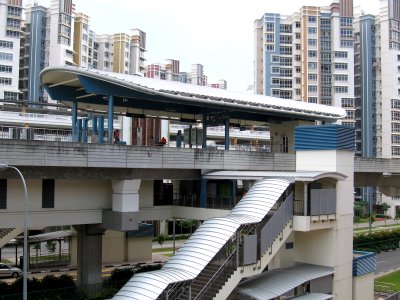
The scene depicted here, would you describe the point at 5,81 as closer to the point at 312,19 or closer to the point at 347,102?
the point at 312,19

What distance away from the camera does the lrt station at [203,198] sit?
71.8ft

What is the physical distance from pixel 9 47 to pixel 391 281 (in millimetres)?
70321

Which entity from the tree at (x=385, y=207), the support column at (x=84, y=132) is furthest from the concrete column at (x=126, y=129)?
the tree at (x=385, y=207)

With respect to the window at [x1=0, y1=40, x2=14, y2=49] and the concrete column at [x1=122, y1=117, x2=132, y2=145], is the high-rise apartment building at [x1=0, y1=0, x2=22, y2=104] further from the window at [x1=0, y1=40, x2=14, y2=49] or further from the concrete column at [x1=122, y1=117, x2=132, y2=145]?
the concrete column at [x1=122, y1=117, x2=132, y2=145]

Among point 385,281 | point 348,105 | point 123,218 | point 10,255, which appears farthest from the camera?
point 348,105

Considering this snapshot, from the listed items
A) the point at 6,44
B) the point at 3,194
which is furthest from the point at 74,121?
the point at 6,44

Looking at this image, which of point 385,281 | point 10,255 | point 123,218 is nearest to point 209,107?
point 123,218

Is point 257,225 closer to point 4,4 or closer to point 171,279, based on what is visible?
point 171,279

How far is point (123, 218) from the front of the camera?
2552 centimetres

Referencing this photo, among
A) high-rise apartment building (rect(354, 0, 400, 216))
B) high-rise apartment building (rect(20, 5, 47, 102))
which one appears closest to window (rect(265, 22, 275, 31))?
high-rise apartment building (rect(354, 0, 400, 216))

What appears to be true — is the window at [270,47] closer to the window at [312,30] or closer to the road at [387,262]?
the window at [312,30]

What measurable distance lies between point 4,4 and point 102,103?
208ft

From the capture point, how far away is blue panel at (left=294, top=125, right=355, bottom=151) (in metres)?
28.6

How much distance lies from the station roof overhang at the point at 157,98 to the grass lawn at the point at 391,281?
12.5 metres
